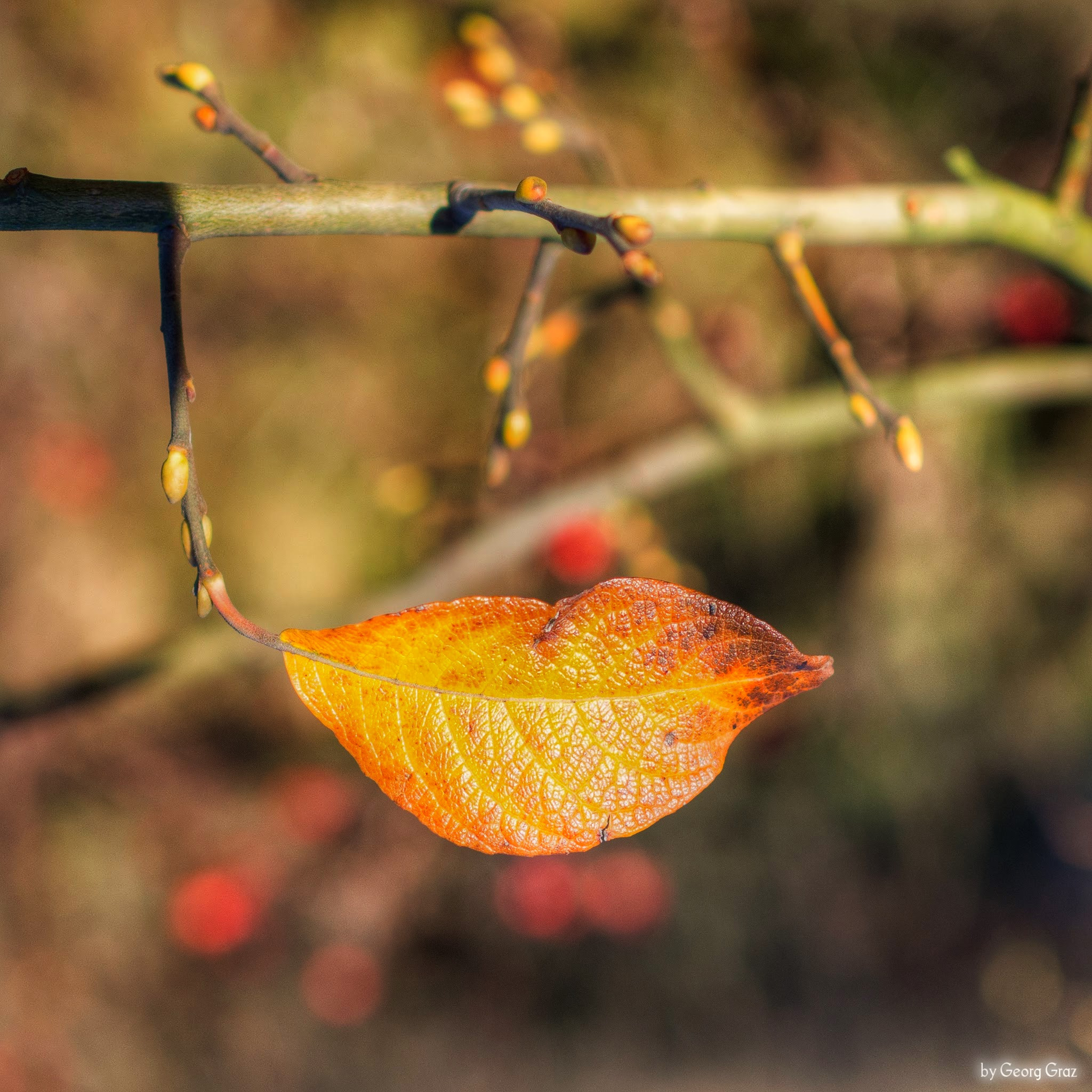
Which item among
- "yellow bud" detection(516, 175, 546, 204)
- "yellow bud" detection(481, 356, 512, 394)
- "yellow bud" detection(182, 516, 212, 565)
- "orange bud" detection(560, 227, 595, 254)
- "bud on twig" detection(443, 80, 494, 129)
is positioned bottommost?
"yellow bud" detection(182, 516, 212, 565)

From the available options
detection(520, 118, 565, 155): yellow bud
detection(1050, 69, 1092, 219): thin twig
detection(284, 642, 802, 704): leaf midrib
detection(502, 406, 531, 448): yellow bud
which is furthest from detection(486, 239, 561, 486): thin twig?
detection(1050, 69, 1092, 219): thin twig

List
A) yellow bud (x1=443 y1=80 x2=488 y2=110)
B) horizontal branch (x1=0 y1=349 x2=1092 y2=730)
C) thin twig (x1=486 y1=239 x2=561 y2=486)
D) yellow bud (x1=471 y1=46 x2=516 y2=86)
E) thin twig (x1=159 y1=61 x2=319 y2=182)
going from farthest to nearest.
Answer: horizontal branch (x1=0 y1=349 x2=1092 y2=730), yellow bud (x1=471 y1=46 x2=516 y2=86), yellow bud (x1=443 y1=80 x2=488 y2=110), thin twig (x1=486 y1=239 x2=561 y2=486), thin twig (x1=159 y1=61 x2=319 y2=182)

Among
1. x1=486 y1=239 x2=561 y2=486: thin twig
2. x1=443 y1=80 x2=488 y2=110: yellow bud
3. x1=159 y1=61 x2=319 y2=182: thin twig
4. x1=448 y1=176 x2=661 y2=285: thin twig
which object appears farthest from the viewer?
x1=443 y1=80 x2=488 y2=110: yellow bud

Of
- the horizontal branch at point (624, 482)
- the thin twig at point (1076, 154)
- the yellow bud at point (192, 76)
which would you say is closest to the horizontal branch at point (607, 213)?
the thin twig at point (1076, 154)

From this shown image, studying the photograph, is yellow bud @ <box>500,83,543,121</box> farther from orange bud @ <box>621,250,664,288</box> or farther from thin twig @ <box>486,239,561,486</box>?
orange bud @ <box>621,250,664,288</box>

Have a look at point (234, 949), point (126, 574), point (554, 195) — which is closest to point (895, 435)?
point (554, 195)

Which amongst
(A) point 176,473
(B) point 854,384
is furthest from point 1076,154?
(A) point 176,473

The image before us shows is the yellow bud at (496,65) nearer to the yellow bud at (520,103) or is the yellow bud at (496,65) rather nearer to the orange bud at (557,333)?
the yellow bud at (520,103)
